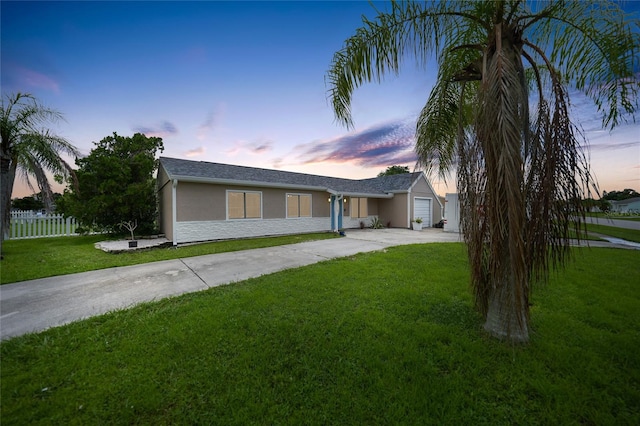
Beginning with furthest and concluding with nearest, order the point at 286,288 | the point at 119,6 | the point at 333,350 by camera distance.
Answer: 1. the point at 119,6
2. the point at 286,288
3. the point at 333,350

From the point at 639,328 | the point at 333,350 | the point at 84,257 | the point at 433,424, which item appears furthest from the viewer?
the point at 84,257

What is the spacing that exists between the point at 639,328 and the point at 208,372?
5.86 meters

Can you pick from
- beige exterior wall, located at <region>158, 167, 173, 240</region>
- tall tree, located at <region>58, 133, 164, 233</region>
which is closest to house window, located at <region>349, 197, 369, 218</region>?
beige exterior wall, located at <region>158, 167, 173, 240</region>

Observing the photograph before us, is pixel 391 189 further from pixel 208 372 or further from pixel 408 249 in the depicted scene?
pixel 208 372

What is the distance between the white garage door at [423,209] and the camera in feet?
55.9

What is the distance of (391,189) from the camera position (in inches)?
683

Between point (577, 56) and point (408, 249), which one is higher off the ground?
point (577, 56)

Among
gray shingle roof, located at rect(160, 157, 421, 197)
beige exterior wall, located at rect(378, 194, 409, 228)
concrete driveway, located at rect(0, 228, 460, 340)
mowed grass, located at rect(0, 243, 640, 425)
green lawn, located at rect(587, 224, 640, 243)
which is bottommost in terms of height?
mowed grass, located at rect(0, 243, 640, 425)

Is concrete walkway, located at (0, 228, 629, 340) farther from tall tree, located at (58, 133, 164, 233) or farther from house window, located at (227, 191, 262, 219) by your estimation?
tall tree, located at (58, 133, 164, 233)

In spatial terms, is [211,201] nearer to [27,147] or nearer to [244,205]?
[244,205]

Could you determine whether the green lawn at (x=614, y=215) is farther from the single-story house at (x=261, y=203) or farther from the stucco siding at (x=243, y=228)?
the stucco siding at (x=243, y=228)

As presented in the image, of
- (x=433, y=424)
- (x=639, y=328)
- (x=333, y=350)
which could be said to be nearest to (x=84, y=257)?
(x=333, y=350)

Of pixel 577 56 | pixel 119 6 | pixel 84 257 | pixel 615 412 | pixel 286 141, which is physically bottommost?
pixel 615 412

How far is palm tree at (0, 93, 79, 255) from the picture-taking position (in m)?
7.25
